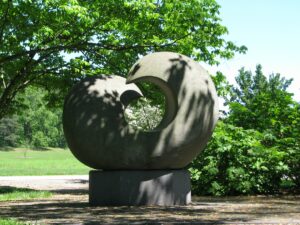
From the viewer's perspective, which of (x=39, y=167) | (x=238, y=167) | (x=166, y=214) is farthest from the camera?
(x=39, y=167)

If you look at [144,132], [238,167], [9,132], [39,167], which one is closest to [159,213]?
[144,132]

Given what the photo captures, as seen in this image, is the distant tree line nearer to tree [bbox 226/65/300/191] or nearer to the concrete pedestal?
tree [bbox 226/65/300/191]

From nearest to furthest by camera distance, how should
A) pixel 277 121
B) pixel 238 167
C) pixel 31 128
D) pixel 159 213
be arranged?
pixel 159 213 < pixel 238 167 < pixel 277 121 < pixel 31 128

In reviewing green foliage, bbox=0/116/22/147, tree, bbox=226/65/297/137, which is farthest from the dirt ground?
green foliage, bbox=0/116/22/147

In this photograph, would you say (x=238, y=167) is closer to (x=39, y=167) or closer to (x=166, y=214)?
(x=166, y=214)

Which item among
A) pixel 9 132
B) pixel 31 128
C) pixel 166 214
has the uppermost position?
pixel 31 128

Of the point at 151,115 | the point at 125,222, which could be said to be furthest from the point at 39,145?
the point at 125,222

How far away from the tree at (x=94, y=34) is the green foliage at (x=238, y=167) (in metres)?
3.47

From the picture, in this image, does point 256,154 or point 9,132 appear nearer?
point 256,154

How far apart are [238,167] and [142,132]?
4747mm

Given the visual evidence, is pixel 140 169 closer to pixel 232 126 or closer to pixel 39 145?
pixel 232 126

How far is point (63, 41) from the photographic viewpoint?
54.0 feet

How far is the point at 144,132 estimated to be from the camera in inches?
451

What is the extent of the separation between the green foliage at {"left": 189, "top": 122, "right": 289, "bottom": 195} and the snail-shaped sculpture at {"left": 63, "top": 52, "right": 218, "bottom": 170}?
3.42 metres
